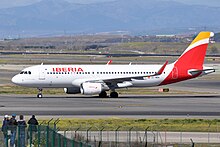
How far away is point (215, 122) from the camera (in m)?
45.6

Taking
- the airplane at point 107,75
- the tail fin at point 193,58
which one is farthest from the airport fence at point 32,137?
the tail fin at point 193,58

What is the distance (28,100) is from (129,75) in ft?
35.6

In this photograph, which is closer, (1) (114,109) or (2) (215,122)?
(2) (215,122)

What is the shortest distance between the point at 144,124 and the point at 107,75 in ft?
86.1

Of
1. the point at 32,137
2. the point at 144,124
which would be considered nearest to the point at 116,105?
the point at 144,124

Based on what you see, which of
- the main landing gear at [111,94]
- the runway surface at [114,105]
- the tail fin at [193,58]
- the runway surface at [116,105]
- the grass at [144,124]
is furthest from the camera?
the tail fin at [193,58]

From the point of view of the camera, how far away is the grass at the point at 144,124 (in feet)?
135

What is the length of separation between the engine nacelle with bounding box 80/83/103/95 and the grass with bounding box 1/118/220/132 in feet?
66.1

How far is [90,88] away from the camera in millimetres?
67625

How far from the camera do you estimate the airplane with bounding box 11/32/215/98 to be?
6862 cm

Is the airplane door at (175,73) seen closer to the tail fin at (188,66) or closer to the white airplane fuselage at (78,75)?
the tail fin at (188,66)

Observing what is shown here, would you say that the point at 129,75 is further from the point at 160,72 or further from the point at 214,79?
the point at 214,79

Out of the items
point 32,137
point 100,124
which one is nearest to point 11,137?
point 32,137

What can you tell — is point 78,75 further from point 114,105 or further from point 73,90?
point 114,105
